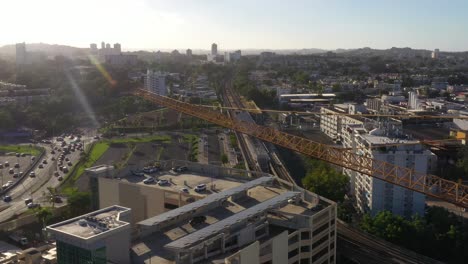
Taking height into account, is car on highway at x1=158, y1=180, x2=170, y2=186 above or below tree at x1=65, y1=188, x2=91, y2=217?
above

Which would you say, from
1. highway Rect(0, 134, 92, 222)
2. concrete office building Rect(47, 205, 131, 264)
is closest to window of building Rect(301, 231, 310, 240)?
concrete office building Rect(47, 205, 131, 264)

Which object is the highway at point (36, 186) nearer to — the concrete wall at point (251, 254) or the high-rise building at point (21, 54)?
the concrete wall at point (251, 254)

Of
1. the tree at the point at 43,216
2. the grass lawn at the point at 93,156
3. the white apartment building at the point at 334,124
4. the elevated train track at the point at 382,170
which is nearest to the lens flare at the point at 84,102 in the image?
the grass lawn at the point at 93,156

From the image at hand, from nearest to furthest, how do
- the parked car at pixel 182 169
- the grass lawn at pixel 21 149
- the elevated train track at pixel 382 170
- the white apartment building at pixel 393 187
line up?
the parked car at pixel 182 169 < the elevated train track at pixel 382 170 < the white apartment building at pixel 393 187 < the grass lawn at pixel 21 149

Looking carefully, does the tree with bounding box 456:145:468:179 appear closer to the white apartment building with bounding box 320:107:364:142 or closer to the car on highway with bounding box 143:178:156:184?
the white apartment building with bounding box 320:107:364:142

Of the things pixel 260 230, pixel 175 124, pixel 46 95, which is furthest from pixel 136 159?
pixel 46 95

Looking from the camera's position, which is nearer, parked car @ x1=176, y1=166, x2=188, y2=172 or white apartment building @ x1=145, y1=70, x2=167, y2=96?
parked car @ x1=176, y1=166, x2=188, y2=172

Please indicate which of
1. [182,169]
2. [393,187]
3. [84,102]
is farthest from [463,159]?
[84,102]

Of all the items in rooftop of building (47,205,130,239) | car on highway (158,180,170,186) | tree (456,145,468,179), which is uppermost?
rooftop of building (47,205,130,239)

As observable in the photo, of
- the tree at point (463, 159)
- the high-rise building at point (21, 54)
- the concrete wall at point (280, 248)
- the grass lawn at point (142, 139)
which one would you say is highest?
the high-rise building at point (21, 54)

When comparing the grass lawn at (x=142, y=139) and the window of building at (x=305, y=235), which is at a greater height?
the window of building at (x=305, y=235)
